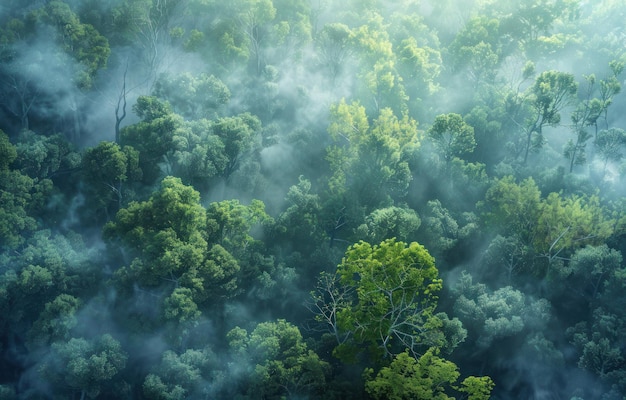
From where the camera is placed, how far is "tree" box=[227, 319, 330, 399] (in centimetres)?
4206

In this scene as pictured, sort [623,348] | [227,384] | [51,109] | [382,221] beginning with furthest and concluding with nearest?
[51,109] → [382,221] → [623,348] → [227,384]

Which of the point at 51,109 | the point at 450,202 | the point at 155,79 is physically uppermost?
the point at 155,79

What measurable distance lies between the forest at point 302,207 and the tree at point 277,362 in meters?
0.16

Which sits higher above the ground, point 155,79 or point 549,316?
point 155,79

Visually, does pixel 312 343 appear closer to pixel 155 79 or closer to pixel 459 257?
pixel 459 257

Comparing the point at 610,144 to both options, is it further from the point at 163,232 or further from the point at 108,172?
the point at 108,172

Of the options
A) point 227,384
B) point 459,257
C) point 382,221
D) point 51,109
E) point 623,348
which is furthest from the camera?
point 51,109

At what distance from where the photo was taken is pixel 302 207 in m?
53.6

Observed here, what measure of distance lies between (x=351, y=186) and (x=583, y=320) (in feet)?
75.8

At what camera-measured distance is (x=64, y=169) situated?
5688 cm

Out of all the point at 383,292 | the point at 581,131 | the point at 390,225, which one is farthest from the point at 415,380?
the point at 581,131

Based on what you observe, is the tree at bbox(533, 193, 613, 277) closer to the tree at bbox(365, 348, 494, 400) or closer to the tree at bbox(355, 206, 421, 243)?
the tree at bbox(355, 206, 421, 243)

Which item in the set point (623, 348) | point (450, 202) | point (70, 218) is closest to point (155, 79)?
point (70, 218)

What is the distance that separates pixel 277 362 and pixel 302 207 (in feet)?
51.2
